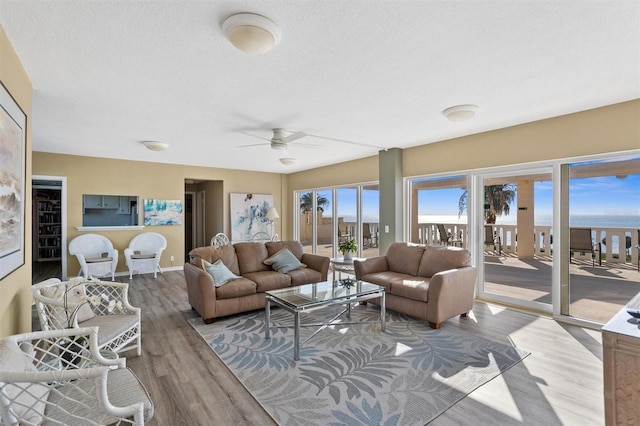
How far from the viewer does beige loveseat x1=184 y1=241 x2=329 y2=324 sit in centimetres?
382

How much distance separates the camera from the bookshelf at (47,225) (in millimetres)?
8781

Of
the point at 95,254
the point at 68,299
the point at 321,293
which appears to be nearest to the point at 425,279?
the point at 321,293

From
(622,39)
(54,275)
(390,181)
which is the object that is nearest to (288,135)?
(390,181)

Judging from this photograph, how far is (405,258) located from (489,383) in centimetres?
228

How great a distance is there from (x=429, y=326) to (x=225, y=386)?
235 cm

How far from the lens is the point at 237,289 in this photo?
3969 mm

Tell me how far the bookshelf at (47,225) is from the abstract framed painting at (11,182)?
8.10 m

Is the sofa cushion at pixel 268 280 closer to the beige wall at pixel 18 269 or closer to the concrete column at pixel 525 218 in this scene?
the beige wall at pixel 18 269

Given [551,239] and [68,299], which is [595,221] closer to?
[551,239]

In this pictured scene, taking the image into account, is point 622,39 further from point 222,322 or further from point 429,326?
point 222,322

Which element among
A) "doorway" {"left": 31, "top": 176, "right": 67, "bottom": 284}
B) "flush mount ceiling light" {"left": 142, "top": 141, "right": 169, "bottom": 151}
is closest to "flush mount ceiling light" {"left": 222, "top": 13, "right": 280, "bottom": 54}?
"flush mount ceiling light" {"left": 142, "top": 141, "right": 169, "bottom": 151}

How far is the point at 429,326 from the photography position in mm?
3666

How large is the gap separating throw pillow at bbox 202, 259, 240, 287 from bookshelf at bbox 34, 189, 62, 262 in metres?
7.35

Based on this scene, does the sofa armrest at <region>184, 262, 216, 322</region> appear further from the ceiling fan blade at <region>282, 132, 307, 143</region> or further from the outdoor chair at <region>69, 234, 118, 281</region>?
the outdoor chair at <region>69, 234, 118, 281</region>
